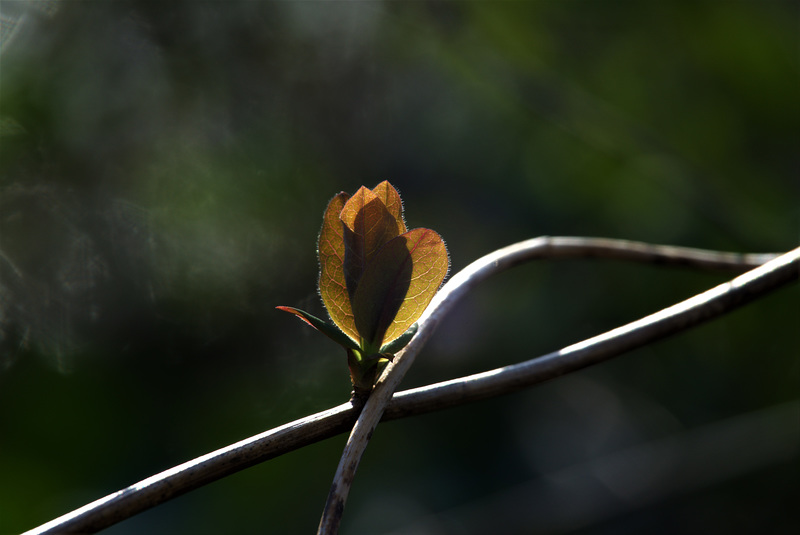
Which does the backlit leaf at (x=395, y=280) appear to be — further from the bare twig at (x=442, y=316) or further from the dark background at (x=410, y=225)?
the dark background at (x=410, y=225)

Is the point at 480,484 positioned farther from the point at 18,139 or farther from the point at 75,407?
the point at 18,139

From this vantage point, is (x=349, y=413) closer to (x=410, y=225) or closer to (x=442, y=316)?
(x=442, y=316)

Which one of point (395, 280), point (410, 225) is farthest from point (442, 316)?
point (410, 225)

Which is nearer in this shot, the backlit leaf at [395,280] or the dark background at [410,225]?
the backlit leaf at [395,280]

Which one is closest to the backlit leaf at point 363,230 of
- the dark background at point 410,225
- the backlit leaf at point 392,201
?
the backlit leaf at point 392,201

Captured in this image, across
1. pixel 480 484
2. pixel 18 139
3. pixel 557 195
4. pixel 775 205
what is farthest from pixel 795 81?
pixel 18 139
